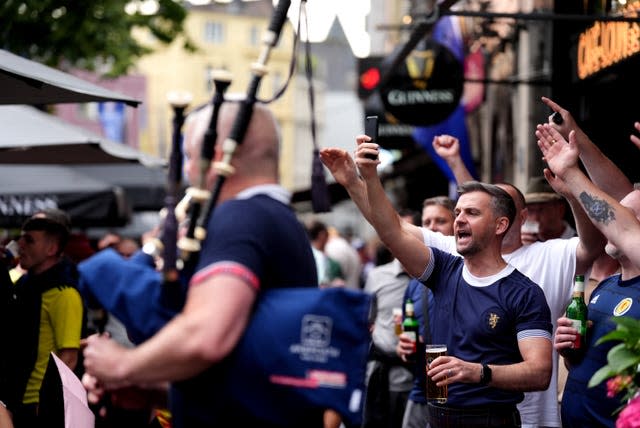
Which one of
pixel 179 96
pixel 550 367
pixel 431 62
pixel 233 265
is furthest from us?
pixel 431 62

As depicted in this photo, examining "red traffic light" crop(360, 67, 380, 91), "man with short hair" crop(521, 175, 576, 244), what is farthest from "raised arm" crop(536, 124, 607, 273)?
"red traffic light" crop(360, 67, 380, 91)

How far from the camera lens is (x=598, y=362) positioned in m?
5.43

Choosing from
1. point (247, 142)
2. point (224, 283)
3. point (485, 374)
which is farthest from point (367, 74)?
point (224, 283)

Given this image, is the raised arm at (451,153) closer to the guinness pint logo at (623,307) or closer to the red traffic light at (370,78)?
the guinness pint logo at (623,307)

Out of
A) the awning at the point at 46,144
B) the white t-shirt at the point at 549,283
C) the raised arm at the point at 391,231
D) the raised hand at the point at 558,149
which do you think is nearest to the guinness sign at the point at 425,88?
the awning at the point at 46,144

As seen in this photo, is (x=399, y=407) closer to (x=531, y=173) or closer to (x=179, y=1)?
(x=531, y=173)

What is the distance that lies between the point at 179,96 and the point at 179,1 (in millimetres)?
18603

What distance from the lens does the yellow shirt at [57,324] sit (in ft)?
24.4

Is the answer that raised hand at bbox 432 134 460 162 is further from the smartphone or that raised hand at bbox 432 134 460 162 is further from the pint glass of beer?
the pint glass of beer

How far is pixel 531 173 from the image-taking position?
13336 millimetres

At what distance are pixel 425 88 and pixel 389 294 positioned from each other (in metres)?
5.32

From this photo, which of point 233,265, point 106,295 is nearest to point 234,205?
point 233,265

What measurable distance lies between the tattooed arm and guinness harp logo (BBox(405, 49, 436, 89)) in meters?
8.51

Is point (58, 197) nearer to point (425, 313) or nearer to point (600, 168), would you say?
point (425, 313)
